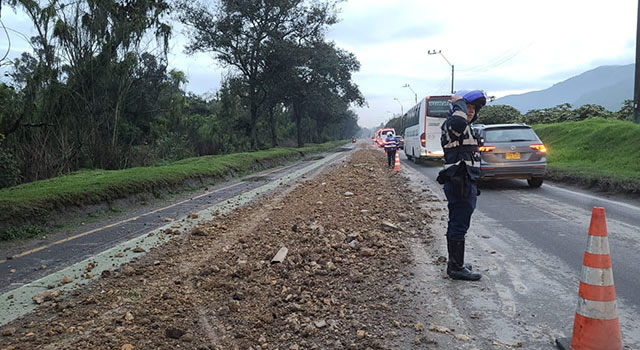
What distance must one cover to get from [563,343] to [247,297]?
2.50 m

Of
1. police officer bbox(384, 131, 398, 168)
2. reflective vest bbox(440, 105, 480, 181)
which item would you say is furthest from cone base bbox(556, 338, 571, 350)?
police officer bbox(384, 131, 398, 168)

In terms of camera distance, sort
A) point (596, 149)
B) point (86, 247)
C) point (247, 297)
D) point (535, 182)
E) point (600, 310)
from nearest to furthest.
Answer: point (600, 310)
point (247, 297)
point (86, 247)
point (535, 182)
point (596, 149)

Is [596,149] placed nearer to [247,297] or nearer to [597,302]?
[597,302]

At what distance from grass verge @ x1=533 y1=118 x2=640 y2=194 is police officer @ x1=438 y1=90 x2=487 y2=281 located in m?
7.70

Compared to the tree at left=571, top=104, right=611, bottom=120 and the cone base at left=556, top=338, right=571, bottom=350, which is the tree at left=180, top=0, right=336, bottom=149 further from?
the cone base at left=556, top=338, right=571, bottom=350

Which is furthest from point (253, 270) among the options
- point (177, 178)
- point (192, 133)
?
point (192, 133)

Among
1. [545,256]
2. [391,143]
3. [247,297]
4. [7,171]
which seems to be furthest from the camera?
[391,143]

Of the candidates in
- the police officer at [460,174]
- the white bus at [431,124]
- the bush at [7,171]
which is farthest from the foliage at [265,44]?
the police officer at [460,174]

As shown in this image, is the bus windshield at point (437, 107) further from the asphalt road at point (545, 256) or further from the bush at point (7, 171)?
the bush at point (7, 171)

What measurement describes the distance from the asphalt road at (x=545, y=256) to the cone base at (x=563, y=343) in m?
0.20

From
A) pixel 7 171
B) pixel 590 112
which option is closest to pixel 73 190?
pixel 7 171

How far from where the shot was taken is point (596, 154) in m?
16.9

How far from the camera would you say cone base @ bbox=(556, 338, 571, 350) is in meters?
2.92

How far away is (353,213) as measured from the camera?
7.89 m
